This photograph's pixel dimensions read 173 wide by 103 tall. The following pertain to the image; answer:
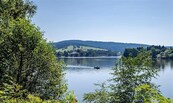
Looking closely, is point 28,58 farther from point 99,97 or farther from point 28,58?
point 99,97

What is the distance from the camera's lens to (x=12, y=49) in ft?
89.6

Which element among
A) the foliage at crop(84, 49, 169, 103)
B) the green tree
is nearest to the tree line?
the green tree

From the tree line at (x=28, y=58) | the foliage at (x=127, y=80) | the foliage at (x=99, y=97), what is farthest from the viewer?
the tree line at (x=28, y=58)

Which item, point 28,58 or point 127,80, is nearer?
point 127,80

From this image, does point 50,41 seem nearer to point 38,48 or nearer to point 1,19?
point 38,48

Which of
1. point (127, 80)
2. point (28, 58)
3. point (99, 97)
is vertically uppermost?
point (28, 58)

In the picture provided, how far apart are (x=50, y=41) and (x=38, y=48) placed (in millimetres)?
3629

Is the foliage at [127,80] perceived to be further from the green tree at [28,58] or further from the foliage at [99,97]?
the green tree at [28,58]

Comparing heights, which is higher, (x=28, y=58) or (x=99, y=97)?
(x=28, y=58)

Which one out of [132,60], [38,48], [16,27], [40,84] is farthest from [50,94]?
[132,60]

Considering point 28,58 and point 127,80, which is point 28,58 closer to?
point 28,58

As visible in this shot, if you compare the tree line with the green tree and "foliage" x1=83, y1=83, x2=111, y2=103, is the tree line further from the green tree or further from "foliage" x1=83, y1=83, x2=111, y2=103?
"foliage" x1=83, y1=83, x2=111, y2=103

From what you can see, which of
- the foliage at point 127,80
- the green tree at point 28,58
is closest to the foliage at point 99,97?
the foliage at point 127,80

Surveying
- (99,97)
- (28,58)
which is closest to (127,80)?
(99,97)
